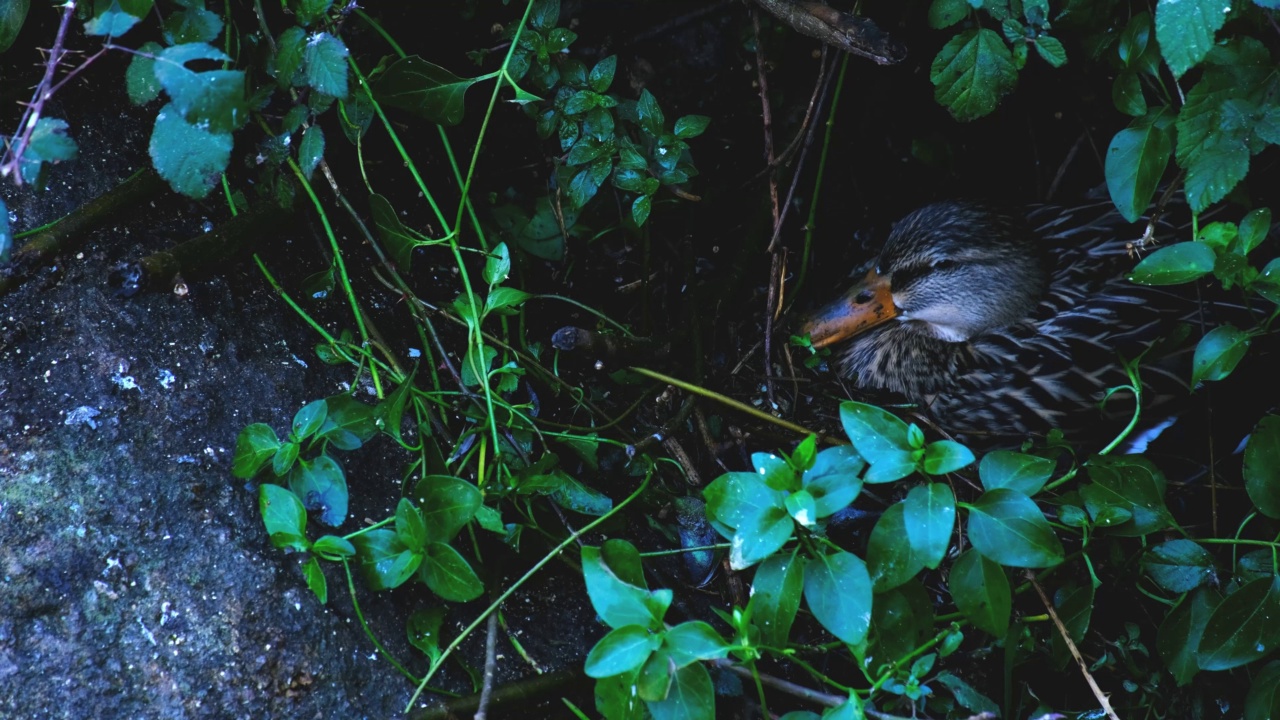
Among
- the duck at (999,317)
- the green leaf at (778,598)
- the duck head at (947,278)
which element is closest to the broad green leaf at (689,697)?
the green leaf at (778,598)

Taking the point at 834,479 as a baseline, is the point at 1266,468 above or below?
above

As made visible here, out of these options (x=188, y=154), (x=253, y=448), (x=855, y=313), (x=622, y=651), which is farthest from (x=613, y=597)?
(x=855, y=313)

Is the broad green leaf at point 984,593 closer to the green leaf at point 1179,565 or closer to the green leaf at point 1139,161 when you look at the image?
the green leaf at point 1179,565

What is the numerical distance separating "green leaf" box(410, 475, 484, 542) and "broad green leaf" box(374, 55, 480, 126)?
2.93 ft

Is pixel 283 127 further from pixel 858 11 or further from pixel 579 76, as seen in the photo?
pixel 858 11

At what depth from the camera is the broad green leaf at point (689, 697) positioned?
1662 millimetres

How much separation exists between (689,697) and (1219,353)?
52.5 inches

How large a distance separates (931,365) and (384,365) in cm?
194

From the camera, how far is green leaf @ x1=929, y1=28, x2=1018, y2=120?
2311 mm

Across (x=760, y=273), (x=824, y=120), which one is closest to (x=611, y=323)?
(x=760, y=273)

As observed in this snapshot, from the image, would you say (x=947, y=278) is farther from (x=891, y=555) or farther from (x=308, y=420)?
(x=308, y=420)

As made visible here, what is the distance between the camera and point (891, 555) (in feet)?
5.88

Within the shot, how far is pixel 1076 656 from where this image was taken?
6.44 feet

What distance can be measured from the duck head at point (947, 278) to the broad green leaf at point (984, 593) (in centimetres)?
164
